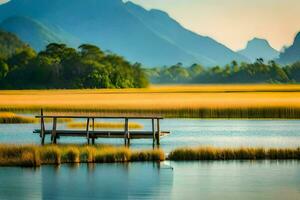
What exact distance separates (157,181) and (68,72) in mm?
105536

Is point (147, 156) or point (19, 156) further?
point (147, 156)

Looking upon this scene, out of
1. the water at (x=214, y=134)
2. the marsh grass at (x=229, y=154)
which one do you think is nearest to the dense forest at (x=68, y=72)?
the water at (x=214, y=134)

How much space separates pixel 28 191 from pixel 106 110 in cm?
3576

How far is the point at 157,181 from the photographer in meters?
24.8

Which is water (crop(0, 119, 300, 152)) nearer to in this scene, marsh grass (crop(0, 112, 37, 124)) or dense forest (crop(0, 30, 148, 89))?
marsh grass (crop(0, 112, 37, 124))

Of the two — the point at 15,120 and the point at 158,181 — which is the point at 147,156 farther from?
the point at 15,120

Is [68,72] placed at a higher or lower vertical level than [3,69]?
lower

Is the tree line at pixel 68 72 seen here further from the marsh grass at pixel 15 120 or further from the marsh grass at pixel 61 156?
the marsh grass at pixel 61 156

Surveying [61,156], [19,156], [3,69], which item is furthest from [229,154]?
[3,69]

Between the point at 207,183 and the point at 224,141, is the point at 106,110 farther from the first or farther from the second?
the point at 207,183

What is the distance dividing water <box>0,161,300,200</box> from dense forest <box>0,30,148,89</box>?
96207mm

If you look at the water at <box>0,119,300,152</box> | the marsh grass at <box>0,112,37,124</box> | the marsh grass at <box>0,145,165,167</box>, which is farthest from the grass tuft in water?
the marsh grass at <box>0,112,37,124</box>

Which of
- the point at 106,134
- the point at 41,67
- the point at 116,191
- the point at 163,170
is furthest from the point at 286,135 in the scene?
the point at 41,67

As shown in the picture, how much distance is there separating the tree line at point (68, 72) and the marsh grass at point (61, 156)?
94230mm
